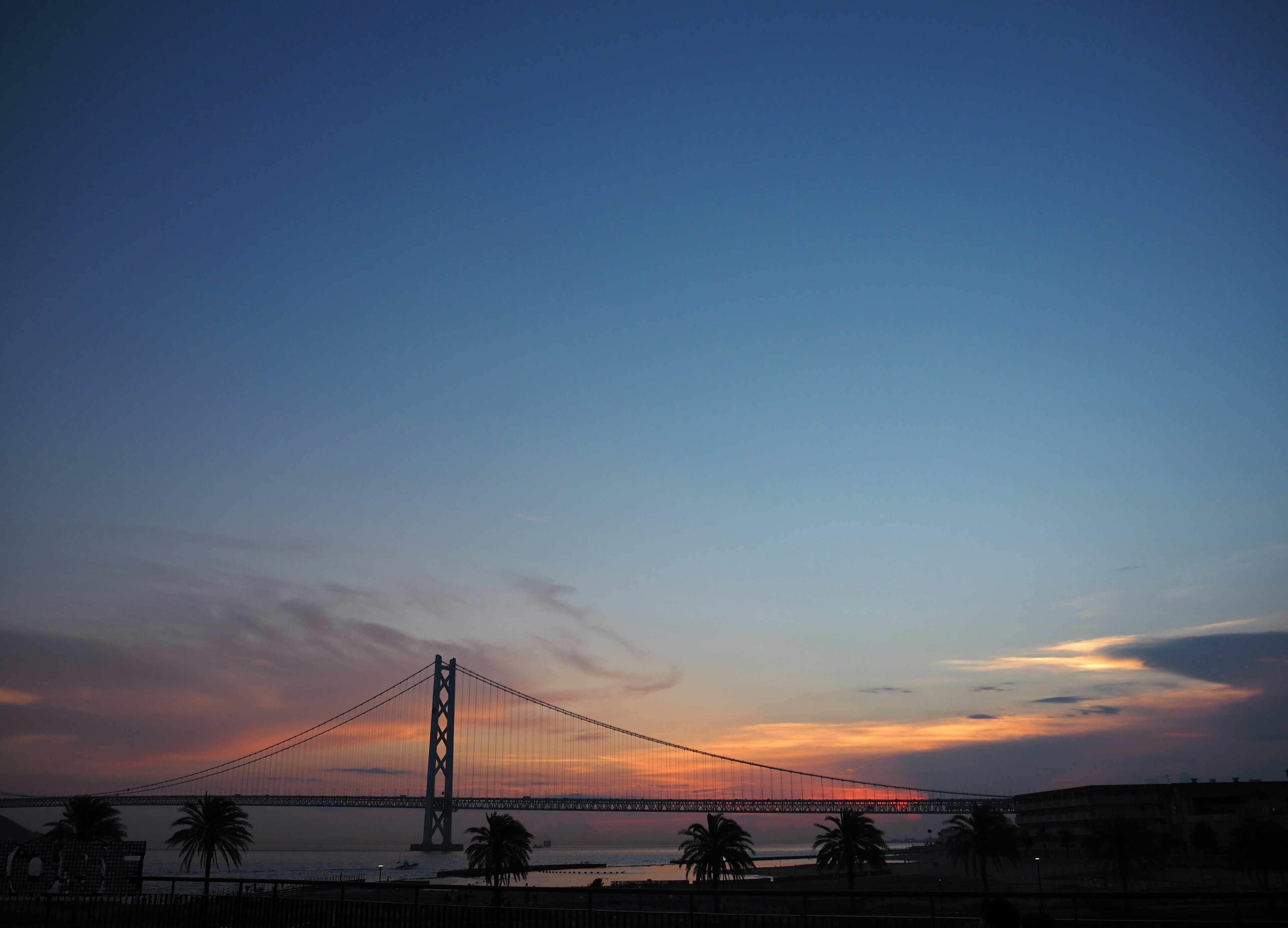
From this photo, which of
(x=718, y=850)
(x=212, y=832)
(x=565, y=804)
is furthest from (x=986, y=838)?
(x=565, y=804)

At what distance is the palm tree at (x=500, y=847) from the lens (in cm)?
4581

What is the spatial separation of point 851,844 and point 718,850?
10.4m

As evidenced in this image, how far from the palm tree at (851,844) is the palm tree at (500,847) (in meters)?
15.7

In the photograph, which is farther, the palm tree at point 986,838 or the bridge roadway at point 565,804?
the bridge roadway at point 565,804

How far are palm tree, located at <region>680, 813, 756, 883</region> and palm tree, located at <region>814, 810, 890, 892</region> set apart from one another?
6590mm

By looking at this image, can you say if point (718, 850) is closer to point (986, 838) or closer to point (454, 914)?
point (986, 838)

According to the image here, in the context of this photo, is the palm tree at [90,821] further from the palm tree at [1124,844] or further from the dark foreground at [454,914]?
the palm tree at [1124,844]

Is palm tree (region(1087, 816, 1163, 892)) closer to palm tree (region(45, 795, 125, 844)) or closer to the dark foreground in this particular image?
the dark foreground

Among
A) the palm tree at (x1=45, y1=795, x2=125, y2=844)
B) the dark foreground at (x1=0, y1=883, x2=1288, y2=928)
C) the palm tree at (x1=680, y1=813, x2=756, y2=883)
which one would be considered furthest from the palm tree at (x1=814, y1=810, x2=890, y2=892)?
the palm tree at (x1=45, y1=795, x2=125, y2=844)

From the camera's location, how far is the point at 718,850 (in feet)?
140

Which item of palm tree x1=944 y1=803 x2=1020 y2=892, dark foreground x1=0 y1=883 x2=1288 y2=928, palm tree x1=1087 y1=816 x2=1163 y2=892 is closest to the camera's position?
dark foreground x1=0 y1=883 x2=1288 y2=928

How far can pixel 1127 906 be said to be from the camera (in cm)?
3466

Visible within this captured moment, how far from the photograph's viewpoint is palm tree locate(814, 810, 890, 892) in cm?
4925

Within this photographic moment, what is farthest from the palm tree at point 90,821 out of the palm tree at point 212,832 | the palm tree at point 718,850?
the palm tree at point 718,850
